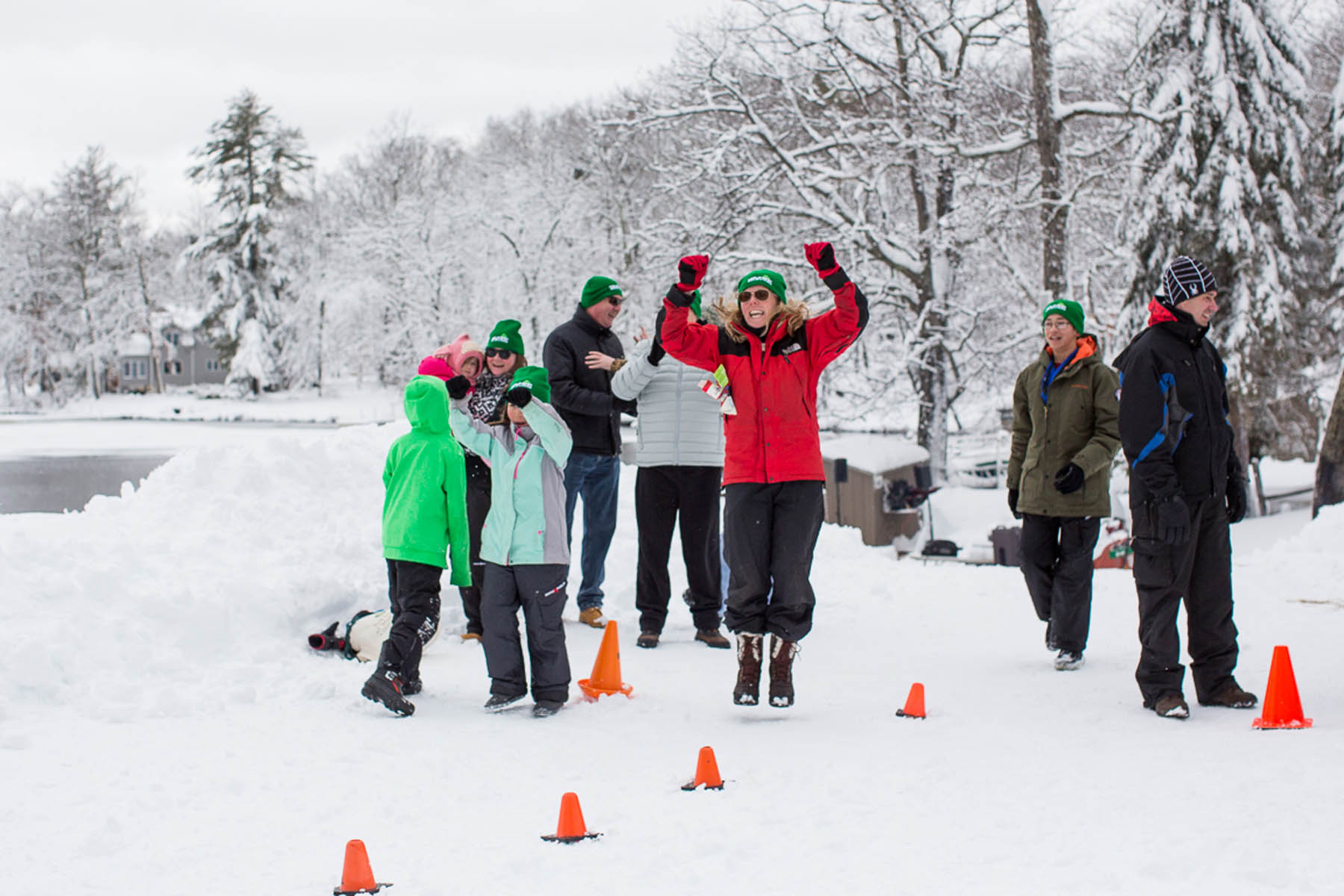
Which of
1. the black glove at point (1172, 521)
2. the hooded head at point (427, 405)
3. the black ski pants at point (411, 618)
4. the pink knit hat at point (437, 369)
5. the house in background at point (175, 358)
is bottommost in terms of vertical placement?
the black ski pants at point (411, 618)

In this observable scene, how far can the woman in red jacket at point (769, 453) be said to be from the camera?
5.34 metres

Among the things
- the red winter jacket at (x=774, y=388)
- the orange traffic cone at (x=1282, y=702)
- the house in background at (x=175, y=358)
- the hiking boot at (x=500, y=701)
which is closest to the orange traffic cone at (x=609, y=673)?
the hiking boot at (x=500, y=701)

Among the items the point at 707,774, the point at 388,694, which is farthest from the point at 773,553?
the point at 388,694

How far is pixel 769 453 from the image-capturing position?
5355 millimetres

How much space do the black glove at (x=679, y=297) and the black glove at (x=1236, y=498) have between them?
2728 millimetres

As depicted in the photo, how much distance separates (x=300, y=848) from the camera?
3.62 m

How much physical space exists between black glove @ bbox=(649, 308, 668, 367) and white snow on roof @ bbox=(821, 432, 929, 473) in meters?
11.3

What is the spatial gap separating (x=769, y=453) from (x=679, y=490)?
6.15 ft

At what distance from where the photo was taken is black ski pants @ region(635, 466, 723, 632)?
23.4 feet

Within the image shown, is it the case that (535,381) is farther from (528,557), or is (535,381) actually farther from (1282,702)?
(1282,702)

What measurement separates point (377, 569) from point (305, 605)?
922mm

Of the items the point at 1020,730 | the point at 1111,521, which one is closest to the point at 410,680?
the point at 1020,730

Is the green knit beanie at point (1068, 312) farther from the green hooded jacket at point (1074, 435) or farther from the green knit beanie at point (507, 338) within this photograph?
the green knit beanie at point (507, 338)

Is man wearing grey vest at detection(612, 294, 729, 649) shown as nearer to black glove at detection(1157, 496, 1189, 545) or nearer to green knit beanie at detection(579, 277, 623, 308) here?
green knit beanie at detection(579, 277, 623, 308)
